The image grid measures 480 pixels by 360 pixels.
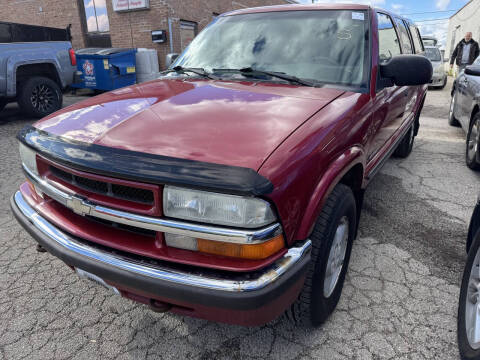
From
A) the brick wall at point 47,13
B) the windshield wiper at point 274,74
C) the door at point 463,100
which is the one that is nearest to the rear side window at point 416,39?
the door at point 463,100

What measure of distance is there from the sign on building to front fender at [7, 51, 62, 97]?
19.3 feet

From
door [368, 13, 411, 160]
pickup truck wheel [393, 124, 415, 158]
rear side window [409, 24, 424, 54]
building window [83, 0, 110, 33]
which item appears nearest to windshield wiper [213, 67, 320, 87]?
door [368, 13, 411, 160]

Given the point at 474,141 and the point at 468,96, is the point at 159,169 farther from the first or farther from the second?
the point at 468,96

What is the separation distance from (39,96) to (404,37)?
22.4 ft

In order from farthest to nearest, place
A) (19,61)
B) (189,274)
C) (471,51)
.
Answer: (471,51) → (19,61) → (189,274)

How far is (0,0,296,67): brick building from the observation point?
12.4m

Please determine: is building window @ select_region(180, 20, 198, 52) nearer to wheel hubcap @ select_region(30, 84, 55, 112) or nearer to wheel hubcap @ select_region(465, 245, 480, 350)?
wheel hubcap @ select_region(30, 84, 55, 112)

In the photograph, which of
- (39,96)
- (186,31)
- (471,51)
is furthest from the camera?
(186,31)

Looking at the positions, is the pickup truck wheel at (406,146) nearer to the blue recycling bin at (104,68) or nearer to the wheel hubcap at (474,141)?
the wheel hubcap at (474,141)

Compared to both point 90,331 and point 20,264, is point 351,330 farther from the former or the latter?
point 20,264

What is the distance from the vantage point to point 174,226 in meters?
1.49

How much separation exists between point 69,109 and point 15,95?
19.3ft

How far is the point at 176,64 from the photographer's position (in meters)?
3.10

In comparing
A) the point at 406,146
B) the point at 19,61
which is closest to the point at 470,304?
the point at 406,146
